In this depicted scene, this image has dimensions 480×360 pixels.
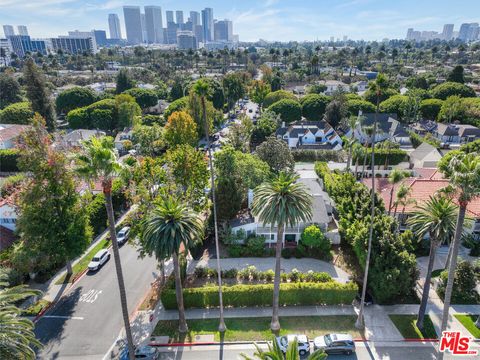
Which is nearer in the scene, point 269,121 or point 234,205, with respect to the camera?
point 234,205

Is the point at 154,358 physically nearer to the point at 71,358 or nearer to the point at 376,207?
the point at 71,358

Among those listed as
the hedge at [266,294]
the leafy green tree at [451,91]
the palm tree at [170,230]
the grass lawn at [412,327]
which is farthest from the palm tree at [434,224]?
the leafy green tree at [451,91]

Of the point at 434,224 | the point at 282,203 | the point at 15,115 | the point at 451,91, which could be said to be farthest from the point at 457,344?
the point at 15,115

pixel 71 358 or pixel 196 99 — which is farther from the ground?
pixel 196 99

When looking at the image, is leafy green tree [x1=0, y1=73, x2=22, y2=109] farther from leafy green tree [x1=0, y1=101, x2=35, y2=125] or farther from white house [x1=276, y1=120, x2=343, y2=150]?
white house [x1=276, y1=120, x2=343, y2=150]

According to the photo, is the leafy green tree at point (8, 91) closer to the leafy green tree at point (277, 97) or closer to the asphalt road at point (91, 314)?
the leafy green tree at point (277, 97)

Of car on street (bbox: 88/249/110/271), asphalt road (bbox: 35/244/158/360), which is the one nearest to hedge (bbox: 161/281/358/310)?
asphalt road (bbox: 35/244/158/360)

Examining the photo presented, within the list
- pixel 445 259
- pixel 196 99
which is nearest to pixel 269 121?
pixel 196 99
